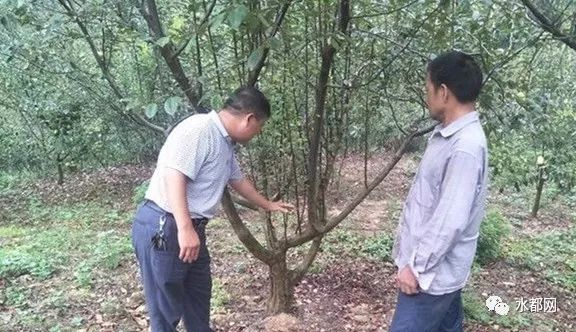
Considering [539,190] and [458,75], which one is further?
[539,190]

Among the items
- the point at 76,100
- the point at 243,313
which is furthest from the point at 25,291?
the point at 76,100

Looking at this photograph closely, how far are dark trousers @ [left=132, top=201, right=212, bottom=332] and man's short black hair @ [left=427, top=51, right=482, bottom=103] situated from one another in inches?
46.3

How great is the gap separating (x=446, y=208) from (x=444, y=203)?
2 centimetres

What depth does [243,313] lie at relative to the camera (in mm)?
3355

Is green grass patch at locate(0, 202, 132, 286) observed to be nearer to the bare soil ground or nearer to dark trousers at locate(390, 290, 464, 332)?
the bare soil ground

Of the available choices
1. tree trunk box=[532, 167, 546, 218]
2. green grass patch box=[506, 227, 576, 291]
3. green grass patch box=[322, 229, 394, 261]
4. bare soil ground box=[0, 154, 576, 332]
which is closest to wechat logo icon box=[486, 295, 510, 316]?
bare soil ground box=[0, 154, 576, 332]

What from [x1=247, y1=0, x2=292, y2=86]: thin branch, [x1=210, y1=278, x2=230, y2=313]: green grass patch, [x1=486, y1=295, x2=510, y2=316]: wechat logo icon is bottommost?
[x1=486, y1=295, x2=510, y2=316]: wechat logo icon

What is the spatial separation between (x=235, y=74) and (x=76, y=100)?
252 inches

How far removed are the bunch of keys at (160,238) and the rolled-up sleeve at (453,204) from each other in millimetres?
1061

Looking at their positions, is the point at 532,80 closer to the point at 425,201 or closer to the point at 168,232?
the point at 425,201

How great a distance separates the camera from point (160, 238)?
2.21m

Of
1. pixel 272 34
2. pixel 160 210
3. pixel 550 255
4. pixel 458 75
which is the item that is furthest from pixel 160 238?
pixel 550 255

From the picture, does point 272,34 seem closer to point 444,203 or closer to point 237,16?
point 237,16

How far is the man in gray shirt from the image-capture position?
180cm
